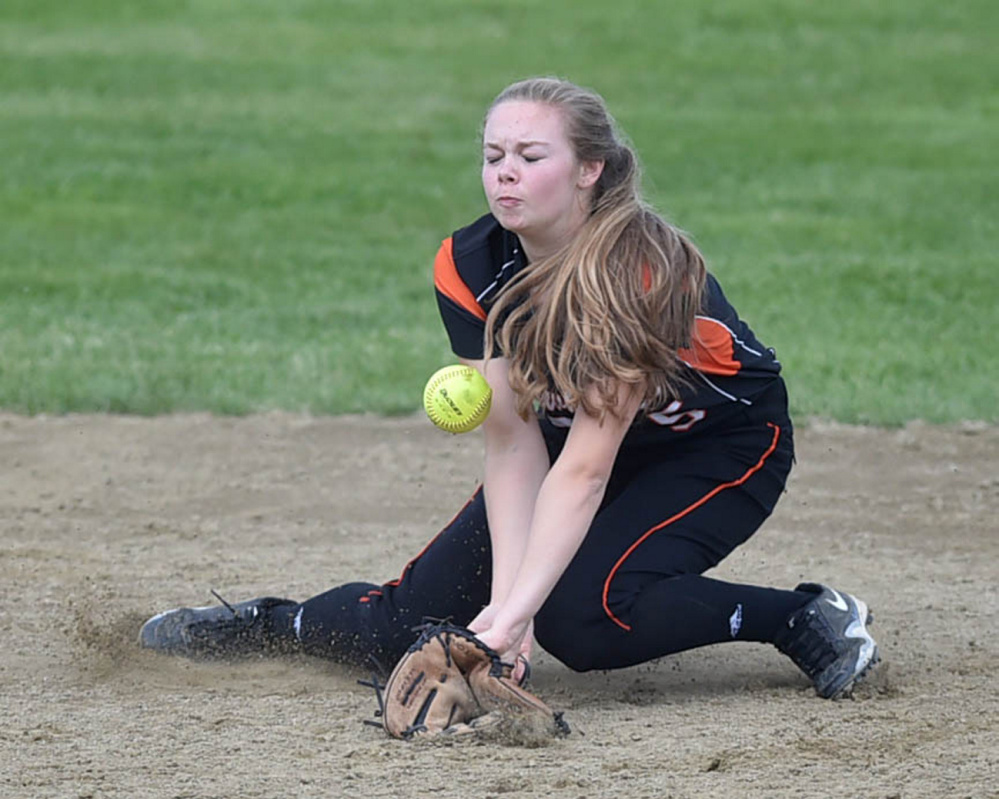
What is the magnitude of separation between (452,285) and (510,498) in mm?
524

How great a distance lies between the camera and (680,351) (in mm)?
3707

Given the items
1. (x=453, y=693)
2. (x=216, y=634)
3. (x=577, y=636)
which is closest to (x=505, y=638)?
(x=453, y=693)

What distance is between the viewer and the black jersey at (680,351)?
3787 millimetres

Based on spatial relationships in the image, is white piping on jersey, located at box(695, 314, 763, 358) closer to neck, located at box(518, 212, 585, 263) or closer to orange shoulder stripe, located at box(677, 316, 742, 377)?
orange shoulder stripe, located at box(677, 316, 742, 377)

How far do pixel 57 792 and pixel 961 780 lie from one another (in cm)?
174

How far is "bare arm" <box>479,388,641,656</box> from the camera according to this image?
11.6 ft

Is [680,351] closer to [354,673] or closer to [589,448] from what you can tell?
[589,448]

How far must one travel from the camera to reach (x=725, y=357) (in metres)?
3.82

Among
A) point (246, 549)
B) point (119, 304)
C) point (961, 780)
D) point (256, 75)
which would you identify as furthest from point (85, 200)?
point (961, 780)

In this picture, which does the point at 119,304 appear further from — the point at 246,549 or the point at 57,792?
the point at 57,792

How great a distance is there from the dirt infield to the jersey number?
0.65m

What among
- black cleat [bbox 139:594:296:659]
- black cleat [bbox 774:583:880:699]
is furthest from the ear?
black cleat [bbox 139:594:296:659]

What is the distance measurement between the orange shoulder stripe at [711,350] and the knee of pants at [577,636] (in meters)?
0.62

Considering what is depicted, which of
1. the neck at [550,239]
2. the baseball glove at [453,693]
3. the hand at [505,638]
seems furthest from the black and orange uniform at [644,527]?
the baseball glove at [453,693]
